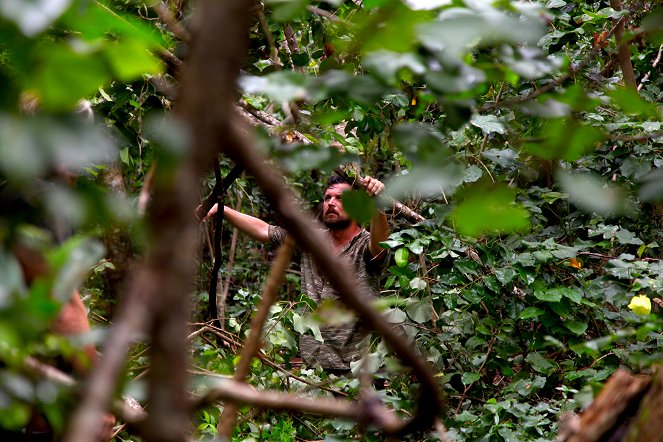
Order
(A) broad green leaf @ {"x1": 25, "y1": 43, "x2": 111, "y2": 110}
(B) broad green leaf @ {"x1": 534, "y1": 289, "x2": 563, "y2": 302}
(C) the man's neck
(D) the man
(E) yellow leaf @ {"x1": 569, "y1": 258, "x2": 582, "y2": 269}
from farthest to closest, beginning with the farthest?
(C) the man's neck, (D) the man, (E) yellow leaf @ {"x1": 569, "y1": 258, "x2": 582, "y2": 269}, (B) broad green leaf @ {"x1": 534, "y1": 289, "x2": 563, "y2": 302}, (A) broad green leaf @ {"x1": 25, "y1": 43, "x2": 111, "y2": 110}

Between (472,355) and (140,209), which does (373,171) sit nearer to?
(472,355)

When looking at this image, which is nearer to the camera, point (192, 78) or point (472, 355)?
point (192, 78)

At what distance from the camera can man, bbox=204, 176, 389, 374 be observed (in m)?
3.92

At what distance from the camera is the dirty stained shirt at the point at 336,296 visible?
394cm

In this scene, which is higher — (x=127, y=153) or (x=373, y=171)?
(x=127, y=153)

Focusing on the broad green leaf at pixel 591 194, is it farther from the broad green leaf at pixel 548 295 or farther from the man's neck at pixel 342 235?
the man's neck at pixel 342 235

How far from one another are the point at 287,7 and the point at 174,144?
0.43 m

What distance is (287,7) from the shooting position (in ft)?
3.08

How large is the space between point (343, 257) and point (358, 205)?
3090mm

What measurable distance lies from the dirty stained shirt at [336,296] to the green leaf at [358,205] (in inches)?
111

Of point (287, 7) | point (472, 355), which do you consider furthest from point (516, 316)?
point (287, 7)

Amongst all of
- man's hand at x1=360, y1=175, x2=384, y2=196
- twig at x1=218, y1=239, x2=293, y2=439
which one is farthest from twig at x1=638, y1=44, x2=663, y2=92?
twig at x1=218, y1=239, x2=293, y2=439

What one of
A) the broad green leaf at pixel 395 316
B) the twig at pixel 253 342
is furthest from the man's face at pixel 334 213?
the twig at pixel 253 342

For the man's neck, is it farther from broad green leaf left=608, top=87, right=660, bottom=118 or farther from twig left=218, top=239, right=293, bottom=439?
broad green leaf left=608, top=87, right=660, bottom=118
